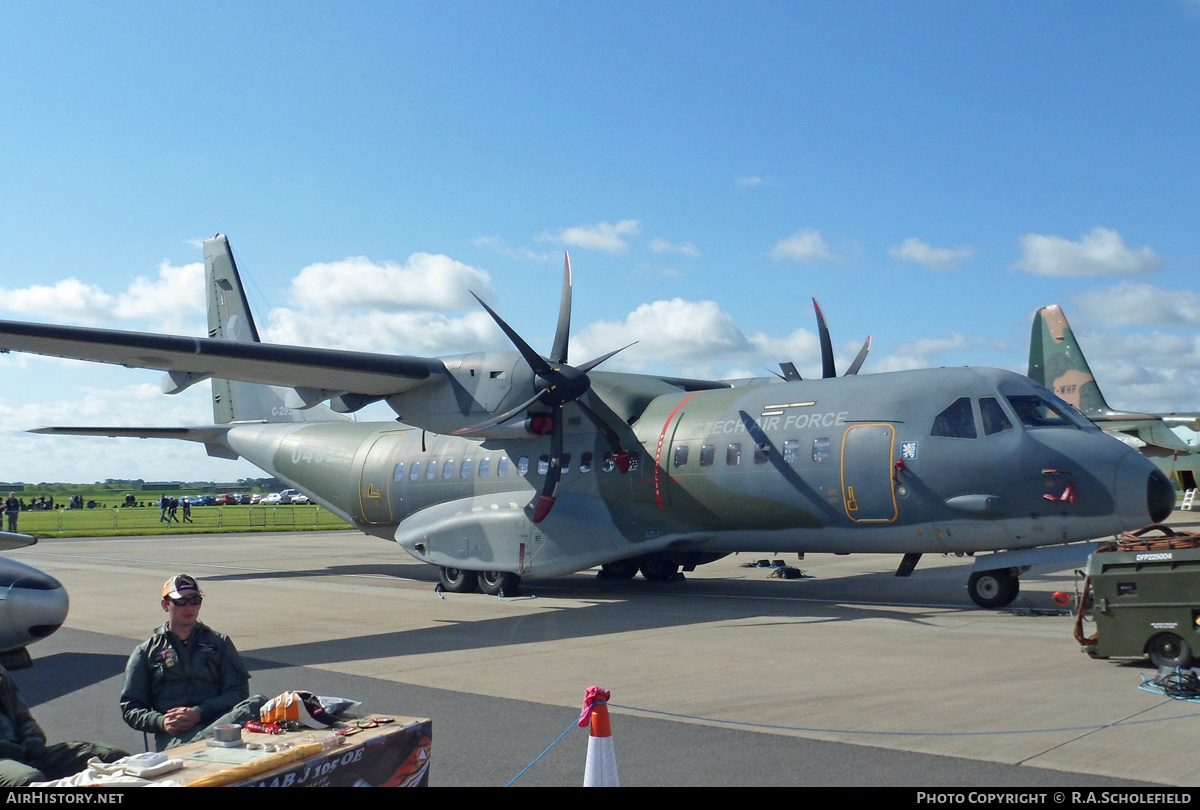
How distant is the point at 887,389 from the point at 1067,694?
22.7 feet

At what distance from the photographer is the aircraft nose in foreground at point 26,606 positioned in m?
10.0

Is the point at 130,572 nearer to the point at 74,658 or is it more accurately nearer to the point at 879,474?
the point at 74,658

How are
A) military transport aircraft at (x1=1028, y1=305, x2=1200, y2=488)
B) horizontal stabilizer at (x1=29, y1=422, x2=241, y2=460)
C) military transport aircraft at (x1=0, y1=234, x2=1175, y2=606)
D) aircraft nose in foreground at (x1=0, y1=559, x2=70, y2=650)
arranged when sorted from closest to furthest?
aircraft nose in foreground at (x1=0, y1=559, x2=70, y2=650) < military transport aircraft at (x1=0, y1=234, x2=1175, y2=606) < horizontal stabilizer at (x1=29, y1=422, x2=241, y2=460) < military transport aircraft at (x1=1028, y1=305, x2=1200, y2=488)

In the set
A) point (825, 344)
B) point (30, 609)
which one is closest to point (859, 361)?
point (825, 344)

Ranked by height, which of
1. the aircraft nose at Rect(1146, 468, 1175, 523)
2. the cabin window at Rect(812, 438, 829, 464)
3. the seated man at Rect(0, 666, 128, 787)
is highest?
the cabin window at Rect(812, 438, 829, 464)

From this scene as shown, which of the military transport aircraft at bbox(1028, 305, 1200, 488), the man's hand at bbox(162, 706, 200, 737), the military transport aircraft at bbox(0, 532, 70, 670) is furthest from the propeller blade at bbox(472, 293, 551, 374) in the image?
the military transport aircraft at bbox(1028, 305, 1200, 488)

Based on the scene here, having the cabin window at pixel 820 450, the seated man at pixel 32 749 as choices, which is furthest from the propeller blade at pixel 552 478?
the seated man at pixel 32 749

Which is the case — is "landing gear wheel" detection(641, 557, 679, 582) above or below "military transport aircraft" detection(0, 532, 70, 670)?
below

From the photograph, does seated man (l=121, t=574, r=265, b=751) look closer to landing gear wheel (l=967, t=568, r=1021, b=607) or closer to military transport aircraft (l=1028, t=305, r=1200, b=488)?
A: landing gear wheel (l=967, t=568, r=1021, b=607)

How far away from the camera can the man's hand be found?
4902 mm

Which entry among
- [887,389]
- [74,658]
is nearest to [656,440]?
[887,389]

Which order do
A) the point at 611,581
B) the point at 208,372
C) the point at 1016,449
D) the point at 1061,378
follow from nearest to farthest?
the point at 1016,449 → the point at 208,372 → the point at 611,581 → the point at 1061,378

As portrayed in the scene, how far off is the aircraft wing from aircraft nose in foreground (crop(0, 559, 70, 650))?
4315 mm

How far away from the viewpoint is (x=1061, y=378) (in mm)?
37062
